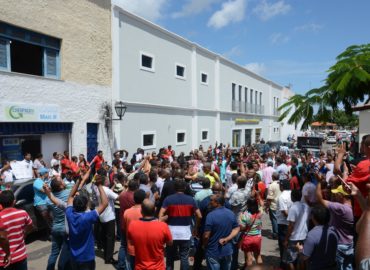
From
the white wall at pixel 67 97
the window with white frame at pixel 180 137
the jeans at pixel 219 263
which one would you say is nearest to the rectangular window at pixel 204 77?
the window with white frame at pixel 180 137

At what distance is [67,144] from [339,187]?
10715 mm

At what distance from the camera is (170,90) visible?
65.7 feet

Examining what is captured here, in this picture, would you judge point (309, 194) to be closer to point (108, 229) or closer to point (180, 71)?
point (108, 229)

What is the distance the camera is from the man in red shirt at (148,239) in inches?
167

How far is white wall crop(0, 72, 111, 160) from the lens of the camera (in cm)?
1157

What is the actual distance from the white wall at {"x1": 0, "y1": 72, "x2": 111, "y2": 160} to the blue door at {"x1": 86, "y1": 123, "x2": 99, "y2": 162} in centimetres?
21

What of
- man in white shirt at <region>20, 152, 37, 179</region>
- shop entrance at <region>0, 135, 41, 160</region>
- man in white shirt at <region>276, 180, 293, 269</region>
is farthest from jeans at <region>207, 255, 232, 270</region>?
shop entrance at <region>0, 135, 41, 160</region>

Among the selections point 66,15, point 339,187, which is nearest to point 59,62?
point 66,15

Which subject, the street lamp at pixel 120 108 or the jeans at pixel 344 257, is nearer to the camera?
the jeans at pixel 344 257

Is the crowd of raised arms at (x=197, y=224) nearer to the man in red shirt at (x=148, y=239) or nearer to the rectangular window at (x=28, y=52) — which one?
the man in red shirt at (x=148, y=239)

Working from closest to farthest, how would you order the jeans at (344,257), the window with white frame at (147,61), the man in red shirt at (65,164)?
the jeans at (344,257) < the man in red shirt at (65,164) < the window with white frame at (147,61)

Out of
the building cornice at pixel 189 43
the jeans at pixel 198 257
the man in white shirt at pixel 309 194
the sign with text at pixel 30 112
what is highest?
the building cornice at pixel 189 43

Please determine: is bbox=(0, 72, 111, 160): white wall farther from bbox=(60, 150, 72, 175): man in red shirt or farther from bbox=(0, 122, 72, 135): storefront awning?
bbox=(60, 150, 72, 175): man in red shirt

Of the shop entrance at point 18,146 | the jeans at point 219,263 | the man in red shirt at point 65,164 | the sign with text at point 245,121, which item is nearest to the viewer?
the jeans at point 219,263
